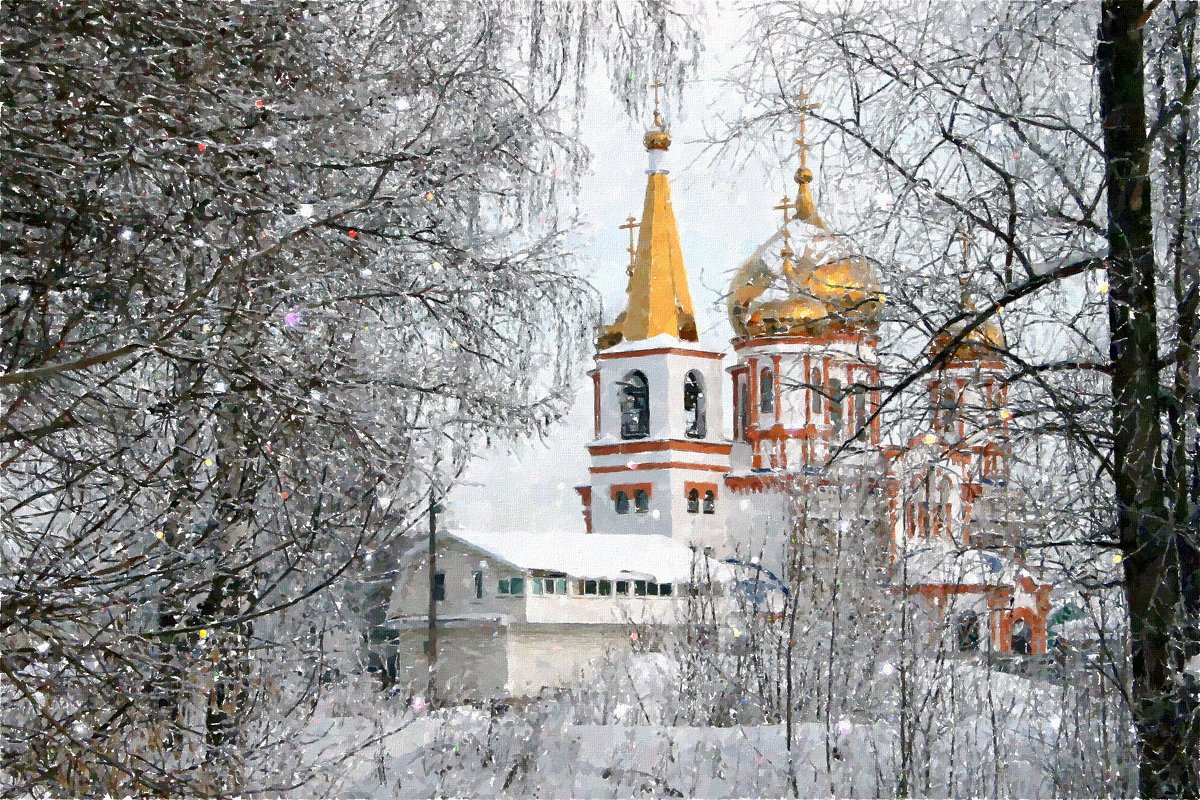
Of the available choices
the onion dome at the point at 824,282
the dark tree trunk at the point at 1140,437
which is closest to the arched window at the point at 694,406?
the onion dome at the point at 824,282

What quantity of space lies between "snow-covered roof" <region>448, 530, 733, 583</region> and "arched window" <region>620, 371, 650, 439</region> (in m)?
7.85

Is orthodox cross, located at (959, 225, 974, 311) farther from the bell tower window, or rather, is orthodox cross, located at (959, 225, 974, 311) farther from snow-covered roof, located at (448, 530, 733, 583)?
the bell tower window

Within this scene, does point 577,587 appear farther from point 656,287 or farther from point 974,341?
point 974,341

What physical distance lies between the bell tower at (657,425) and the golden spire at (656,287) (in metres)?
0.02

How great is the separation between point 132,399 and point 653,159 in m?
25.2

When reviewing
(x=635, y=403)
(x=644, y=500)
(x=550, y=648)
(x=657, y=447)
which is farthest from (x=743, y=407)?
(x=550, y=648)

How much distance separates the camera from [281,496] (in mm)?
4703

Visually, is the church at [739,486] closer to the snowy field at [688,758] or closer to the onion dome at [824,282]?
the onion dome at [824,282]

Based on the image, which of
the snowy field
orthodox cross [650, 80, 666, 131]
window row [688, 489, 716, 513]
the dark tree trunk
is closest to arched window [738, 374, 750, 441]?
window row [688, 489, 716, 513]

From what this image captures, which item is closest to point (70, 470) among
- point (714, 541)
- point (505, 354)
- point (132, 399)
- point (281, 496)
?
point (132, 399)

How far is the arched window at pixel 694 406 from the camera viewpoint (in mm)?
33812

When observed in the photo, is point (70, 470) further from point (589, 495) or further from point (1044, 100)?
point (589, 495)

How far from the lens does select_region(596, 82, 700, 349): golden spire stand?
30281 mm

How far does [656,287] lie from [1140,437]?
95.4ft
